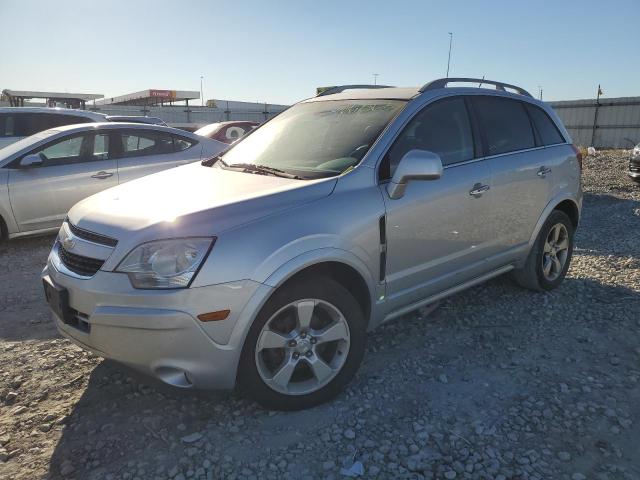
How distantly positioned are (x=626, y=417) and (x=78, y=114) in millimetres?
9201

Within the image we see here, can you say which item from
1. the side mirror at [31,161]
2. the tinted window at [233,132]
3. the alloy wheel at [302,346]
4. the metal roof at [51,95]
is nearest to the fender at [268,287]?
the alloy wheel at [302,346]

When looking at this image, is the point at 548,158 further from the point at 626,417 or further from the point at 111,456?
the point at 111,456

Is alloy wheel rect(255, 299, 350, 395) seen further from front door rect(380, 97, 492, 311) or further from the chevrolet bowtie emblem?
the chevrolet bowtie emblem

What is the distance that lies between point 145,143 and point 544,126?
16.3ft

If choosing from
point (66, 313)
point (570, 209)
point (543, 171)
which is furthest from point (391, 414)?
point (570, 209)

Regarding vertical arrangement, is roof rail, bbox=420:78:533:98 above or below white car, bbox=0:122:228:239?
above

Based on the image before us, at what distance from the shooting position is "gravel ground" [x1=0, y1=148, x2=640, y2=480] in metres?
2.41

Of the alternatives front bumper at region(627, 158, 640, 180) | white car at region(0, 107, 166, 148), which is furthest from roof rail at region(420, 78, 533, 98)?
front bumper at region(627, 158, 640, 180)

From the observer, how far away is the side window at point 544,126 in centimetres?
446

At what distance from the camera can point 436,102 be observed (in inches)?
138

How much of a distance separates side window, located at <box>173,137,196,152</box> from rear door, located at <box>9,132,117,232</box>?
92cm

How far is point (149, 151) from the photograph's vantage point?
6.95 metres

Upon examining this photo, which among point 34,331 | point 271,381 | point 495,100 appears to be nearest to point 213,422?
point 271,381

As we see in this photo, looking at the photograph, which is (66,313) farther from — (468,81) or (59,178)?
(59,178)
